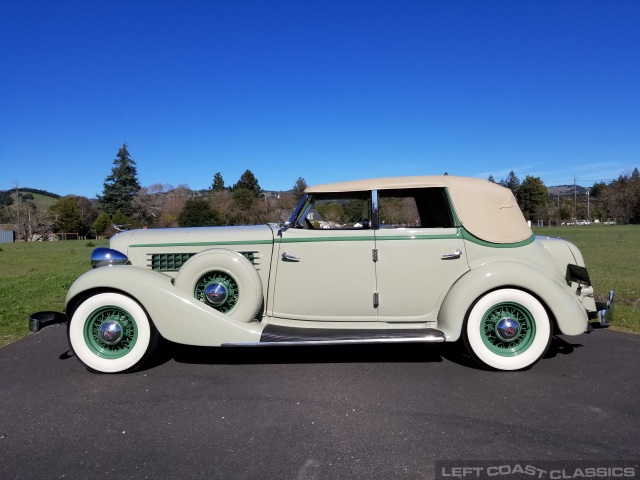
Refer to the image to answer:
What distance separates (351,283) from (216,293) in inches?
51.3

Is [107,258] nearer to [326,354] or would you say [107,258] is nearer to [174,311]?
[174,311]

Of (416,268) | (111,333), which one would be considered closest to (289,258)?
(416,268)

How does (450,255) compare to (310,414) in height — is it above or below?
above

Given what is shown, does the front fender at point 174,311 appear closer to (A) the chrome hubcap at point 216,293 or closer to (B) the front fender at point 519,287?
(A) the chrome hubcap at point 216,293

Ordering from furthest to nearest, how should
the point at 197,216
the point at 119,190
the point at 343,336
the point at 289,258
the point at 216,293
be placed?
the point at 119,190
the point at 197,216
the point at 289,258
the point at 216,293
the point at 343,336

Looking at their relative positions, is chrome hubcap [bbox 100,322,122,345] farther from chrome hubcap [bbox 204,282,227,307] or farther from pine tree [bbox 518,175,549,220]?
pine tree [bbox 518,175,549,220]

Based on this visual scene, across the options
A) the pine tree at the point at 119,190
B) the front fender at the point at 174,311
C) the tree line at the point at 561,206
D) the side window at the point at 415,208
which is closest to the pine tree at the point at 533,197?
the tree line at the point at 561,206

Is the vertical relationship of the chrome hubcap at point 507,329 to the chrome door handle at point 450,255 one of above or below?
below

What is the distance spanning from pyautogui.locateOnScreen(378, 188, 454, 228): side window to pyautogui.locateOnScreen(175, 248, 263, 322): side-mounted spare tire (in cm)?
142

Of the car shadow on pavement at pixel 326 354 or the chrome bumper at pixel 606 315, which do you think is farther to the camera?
the car shadow on pavement at pixel 326 354

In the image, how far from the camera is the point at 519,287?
411 centimetres

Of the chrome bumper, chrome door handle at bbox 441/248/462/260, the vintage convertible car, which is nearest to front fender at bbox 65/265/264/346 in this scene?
the vintage convertible car

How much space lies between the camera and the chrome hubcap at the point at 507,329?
13.4ft

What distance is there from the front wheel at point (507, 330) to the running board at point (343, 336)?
355 millimetres
